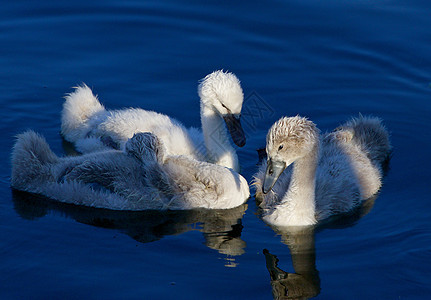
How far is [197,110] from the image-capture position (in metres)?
11.0

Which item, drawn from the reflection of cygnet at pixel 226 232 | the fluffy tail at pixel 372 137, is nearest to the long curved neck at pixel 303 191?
the reflection of cygnet at pixel 226 232

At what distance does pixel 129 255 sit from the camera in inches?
300

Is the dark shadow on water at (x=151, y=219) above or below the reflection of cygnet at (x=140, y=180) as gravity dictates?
below

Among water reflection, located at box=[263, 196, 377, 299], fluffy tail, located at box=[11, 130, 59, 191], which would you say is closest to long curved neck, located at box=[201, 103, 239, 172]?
water reflection, located at box=[263, 196, 377, 299]

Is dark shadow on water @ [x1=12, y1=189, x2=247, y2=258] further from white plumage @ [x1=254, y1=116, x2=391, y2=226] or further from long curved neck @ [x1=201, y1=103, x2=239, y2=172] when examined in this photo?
long curved neck @ [x1=201, y1=103, x2=239, y2=172]

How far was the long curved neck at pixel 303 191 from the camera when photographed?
8.06 m

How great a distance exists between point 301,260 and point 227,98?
92.7 inches

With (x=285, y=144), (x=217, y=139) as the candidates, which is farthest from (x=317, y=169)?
(x=217, y=139)

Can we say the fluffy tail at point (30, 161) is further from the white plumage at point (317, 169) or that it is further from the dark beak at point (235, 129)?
the white plumage at point (317, 169)

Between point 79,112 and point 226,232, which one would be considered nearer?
point 226,232

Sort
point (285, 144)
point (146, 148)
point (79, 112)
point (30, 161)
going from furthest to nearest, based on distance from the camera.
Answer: point (79, 112)
point (30, 161)
point (146, 148)
point (285, 144)

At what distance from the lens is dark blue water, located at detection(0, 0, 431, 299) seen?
729 centimetres

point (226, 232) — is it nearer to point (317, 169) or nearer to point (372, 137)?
point (317, 169)

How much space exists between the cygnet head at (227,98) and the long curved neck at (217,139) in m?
0.19
